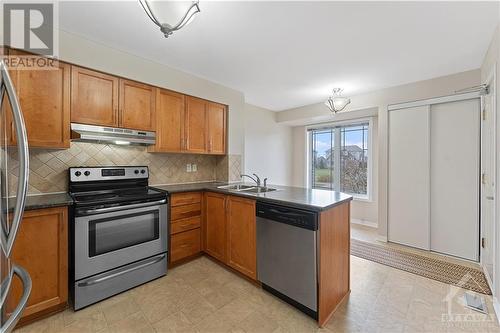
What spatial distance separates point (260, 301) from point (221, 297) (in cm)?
38

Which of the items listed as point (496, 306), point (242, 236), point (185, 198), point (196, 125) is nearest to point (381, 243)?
point (496, 306)

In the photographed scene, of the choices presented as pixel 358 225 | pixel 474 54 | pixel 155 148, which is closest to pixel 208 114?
pixel 155 148

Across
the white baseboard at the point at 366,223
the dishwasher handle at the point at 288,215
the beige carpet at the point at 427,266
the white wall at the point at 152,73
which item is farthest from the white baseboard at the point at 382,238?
the white wall at the point at 152,73

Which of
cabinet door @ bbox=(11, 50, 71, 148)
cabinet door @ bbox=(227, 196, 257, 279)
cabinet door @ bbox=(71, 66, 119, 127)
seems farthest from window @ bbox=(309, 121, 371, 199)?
cabinet door @ bbox=(11, 50, 71, 148)

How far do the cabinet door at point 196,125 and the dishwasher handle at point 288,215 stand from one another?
1493mm

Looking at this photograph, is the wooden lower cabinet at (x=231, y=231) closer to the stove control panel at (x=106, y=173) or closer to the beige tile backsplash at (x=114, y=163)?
the beige tile backsplash at (x=114, y=163)

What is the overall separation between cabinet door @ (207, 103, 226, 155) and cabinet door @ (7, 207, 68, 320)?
199 centimetres

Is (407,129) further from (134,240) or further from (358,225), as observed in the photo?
(134,240)

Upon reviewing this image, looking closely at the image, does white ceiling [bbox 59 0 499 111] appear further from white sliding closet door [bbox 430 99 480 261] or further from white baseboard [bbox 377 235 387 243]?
white baseboard [bbox 377 235 387 243]

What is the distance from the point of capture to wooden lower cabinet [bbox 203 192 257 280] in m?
2.31

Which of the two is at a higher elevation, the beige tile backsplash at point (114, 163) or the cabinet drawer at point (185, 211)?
the beige tile backsplash at point (114, 163)

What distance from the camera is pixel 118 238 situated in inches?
83.7

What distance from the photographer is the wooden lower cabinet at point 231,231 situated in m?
A: 2.31

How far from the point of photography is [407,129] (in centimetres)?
331
